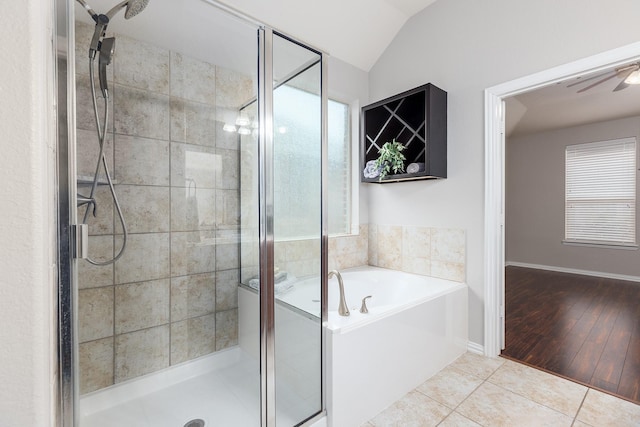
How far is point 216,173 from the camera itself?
6.70 ft

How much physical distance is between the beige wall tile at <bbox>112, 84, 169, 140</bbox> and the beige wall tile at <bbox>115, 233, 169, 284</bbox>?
2.11 ft

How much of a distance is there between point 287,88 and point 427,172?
4.51ft

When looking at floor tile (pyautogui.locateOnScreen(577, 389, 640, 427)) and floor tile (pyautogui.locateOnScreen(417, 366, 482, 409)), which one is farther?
floor tile (pyautogui.locateOnScreen(417, 366, 482, 409))

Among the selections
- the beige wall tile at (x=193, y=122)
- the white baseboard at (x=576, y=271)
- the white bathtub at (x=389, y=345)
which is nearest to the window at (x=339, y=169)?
the white bathtub at (x=389, y=345)

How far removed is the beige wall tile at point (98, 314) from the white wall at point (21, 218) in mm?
1193

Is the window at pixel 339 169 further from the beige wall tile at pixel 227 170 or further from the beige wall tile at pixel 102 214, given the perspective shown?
the beige wall tile at pixel 102 214

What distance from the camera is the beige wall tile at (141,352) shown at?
1.81 meters

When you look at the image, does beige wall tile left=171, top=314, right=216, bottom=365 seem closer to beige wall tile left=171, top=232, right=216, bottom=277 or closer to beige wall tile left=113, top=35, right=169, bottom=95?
beige wall tile left=171, top=232, right=216, bottom=277

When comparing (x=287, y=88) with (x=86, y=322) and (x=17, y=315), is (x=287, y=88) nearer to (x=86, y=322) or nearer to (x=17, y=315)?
(x=17, y=315)

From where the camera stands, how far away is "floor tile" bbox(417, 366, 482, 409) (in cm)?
180

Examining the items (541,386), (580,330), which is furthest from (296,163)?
(580,330)

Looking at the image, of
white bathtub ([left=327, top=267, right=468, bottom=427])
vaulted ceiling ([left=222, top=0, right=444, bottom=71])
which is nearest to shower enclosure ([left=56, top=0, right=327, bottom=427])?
white bathtub ([left=327, top=267, right=468, bottom=427])

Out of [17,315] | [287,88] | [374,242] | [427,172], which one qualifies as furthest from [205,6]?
[374,242]

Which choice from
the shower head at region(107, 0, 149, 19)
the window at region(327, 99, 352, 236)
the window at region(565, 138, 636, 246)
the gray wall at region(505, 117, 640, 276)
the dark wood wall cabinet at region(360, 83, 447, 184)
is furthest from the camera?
the gray wall at region(505, 117, 640, 276)
